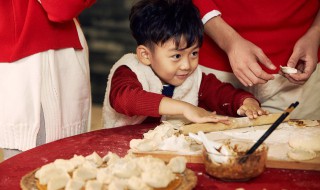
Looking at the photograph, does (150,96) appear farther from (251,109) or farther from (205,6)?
(205,6)

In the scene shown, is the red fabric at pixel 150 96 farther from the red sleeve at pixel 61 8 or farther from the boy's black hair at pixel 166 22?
the red sleeve at pixel 61 8

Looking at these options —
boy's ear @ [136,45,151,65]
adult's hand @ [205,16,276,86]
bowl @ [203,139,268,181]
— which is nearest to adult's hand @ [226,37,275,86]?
adult's hand @ [205,16,276,86]

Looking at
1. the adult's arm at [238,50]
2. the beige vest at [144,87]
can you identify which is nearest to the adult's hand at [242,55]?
the adult's arm at [238,50]

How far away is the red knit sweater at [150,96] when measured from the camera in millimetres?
2115

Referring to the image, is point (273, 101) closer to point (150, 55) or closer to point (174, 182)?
point (150, 55)

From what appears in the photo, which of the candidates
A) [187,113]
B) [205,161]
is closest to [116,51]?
[187,113]

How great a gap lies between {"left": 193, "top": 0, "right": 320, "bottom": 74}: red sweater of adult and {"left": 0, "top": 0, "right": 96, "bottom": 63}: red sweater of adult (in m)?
0.66

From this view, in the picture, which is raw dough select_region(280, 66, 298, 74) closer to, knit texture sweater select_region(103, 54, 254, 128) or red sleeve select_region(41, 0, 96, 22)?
knit texture sweater select_region(103, 54, 254, 128)

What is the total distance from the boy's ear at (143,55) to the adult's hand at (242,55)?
314mm

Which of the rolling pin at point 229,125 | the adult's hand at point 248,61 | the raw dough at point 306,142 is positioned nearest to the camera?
the raw dough at point 306,142

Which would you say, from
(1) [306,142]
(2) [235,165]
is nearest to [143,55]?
(1) [306,142]

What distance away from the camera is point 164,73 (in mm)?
2324

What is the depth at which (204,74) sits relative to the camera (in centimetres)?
252

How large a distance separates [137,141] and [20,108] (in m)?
0.59
